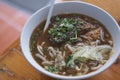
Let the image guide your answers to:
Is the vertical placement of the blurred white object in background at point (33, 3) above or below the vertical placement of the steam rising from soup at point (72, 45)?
above

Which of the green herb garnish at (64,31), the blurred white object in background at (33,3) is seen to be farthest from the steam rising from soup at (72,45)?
the blurred white object in background at (33,3)

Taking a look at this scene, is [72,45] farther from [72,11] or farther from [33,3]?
[33,3]

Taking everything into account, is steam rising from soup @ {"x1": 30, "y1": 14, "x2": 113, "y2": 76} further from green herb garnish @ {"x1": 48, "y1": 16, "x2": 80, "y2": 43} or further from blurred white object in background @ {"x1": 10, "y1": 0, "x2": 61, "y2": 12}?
blurred white object in background @ {"x1": 10, "y1": 0, "x2": 61, "y2": 12}

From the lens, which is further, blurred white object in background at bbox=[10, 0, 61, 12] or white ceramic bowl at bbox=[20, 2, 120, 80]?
blurred white object in background at bbox=[10, 0, 61, 12]

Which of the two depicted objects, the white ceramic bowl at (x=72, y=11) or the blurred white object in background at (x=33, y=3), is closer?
the white ceramic bowl at (x=72, y=11)

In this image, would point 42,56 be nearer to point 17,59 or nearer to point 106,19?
point 17,59

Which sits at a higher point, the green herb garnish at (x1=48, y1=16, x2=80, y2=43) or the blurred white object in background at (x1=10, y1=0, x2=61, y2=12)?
the blurred white object in background at (x1=10, y1=0, x2=61, y2=12)

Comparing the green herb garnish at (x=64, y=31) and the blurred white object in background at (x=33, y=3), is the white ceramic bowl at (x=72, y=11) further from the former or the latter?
the blurred white object in background at (x=33, y=3)

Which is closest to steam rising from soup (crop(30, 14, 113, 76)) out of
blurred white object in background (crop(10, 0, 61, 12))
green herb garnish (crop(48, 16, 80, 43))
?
green herb garnish (crop(48, 16, 80, 43))

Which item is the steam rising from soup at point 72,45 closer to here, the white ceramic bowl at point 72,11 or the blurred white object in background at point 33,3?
the white ceramic bowl at point 72,11

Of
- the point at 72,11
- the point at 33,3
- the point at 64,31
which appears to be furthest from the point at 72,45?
the point at 33,3
